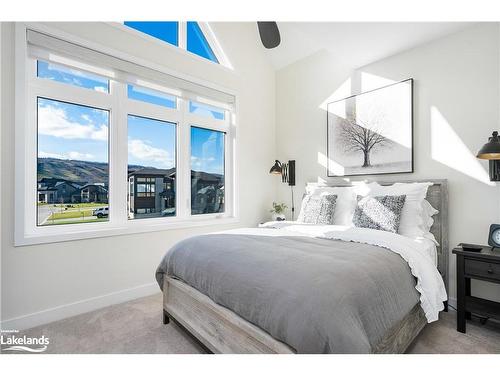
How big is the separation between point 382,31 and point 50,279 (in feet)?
12.3

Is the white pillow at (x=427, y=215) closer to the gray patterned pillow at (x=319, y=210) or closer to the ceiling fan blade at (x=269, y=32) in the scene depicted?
the gray patterned pillow at (x=319, y=210)

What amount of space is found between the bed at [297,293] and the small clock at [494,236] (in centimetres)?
74

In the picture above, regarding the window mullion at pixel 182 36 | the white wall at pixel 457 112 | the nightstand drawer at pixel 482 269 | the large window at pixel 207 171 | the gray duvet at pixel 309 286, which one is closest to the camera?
the gray duvet at pixel 309 286

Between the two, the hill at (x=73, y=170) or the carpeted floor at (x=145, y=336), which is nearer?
the carpeted floor at (x=145, y=336)

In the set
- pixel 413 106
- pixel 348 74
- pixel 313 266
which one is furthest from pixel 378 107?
pixel 313 266

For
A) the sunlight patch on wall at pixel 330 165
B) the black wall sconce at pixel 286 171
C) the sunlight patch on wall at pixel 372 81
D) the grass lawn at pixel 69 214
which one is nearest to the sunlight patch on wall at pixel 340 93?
the sunlight patch on wall at pixel 372 81

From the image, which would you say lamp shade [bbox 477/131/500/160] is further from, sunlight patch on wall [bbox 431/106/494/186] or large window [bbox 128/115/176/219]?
large window [bbox 128/115/176/219]

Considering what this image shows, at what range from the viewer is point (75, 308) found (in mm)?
2336

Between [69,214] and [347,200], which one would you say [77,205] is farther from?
[347,200]

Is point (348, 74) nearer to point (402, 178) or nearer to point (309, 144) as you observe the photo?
point (309, 144)

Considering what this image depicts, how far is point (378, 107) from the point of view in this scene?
9.79ft

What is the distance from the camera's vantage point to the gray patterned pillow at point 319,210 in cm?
277

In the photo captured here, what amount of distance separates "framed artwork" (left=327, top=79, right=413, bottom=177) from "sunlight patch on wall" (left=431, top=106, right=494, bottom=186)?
210 mm
